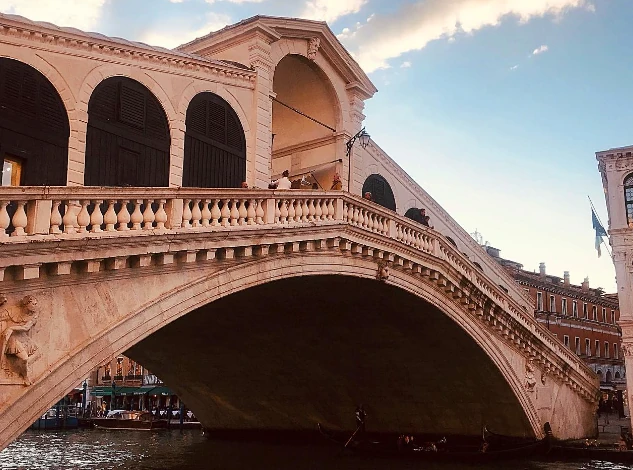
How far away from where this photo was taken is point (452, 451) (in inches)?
828

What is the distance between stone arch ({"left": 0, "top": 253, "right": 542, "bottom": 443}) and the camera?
8.66 metres

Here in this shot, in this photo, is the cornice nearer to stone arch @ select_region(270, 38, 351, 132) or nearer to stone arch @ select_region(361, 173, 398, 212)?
stone arch @ select_region(270, 38, 351, 132)

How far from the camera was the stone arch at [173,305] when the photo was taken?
866 cm

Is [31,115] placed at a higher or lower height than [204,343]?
higher

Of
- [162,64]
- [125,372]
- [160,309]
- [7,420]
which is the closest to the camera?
[7,420]

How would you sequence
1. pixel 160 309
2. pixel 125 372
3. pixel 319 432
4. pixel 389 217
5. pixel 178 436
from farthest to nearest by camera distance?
pixel 125 372 < pixel 178 436 < pixel 319 432 < pixel 389 217 < pixel 160 309

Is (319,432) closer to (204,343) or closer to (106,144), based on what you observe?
(204,343)

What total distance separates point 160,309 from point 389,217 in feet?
21.6

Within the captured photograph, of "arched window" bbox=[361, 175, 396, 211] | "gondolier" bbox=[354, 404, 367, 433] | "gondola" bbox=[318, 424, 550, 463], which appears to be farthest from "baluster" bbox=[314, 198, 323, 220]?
"gondolier" bbox=[354, 404, 367, 433]

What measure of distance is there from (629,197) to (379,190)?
1062 cm

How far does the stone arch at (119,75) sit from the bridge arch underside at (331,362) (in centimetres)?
356

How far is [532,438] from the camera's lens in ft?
70.9

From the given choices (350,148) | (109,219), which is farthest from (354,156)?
(109,219)

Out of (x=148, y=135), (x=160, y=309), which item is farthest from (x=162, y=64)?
(x=160, y=309)
